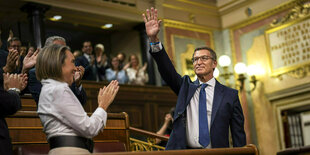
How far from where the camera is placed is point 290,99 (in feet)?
29.1

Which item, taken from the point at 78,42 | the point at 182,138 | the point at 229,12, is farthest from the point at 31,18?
the point at 182,138

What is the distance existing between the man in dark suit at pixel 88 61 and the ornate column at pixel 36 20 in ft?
2.88

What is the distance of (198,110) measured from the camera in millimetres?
3422

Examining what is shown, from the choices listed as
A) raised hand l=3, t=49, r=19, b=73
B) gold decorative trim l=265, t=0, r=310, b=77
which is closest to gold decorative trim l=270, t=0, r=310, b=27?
gold decorative trim l=265, t=0, r=310, b=77

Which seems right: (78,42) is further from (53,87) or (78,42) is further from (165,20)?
(53,87)

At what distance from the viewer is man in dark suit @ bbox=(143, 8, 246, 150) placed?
3.32m

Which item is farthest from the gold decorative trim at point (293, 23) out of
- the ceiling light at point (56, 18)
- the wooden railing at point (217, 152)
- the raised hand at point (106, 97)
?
the raised hand at point (106, 97)

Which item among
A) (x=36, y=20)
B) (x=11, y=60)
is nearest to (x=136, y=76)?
(x=36, y=20)

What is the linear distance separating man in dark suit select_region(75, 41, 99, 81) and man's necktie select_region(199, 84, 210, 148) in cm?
325

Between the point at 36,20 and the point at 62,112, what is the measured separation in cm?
563

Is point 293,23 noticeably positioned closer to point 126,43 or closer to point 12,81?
point 126,43

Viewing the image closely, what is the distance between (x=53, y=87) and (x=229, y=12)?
8.15 m

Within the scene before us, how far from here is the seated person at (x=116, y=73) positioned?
26.3 ft

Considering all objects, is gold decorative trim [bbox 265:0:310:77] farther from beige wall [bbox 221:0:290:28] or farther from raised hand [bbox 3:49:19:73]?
raised hand [bbox 3:49:19:73]
